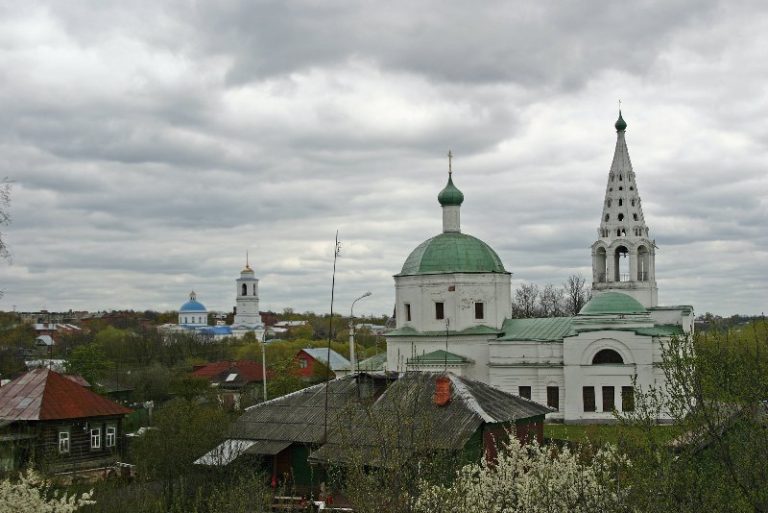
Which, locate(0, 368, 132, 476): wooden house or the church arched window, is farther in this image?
the church arched window

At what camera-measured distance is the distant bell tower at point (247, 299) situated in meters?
125

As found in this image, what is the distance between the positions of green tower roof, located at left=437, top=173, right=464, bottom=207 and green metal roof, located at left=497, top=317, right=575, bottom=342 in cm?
688

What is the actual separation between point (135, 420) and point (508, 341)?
20.1 m

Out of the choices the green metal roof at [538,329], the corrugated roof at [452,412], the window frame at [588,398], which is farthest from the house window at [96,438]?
the window frame at [588,398]

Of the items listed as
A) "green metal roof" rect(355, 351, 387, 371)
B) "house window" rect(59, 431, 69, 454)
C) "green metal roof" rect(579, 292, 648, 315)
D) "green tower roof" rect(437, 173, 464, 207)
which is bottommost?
"house window" rect(59, 431, 69, 454)

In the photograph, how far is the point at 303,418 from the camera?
24547 millimetres

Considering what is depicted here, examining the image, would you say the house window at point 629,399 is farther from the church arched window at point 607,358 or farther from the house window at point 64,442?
the house window at point 64,442

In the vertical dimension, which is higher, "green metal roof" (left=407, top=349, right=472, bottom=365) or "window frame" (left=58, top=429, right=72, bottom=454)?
"green metal roof" (left=407, top=349, right=472, bottom=365)

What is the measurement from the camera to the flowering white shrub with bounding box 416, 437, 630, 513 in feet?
35.0

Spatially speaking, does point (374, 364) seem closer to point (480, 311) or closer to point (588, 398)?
point (480, 311)

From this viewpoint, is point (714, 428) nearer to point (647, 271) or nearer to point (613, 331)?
point (613, 331)

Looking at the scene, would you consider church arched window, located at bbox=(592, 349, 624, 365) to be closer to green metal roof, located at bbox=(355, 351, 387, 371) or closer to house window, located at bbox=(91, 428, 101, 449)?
green metal roof, located at bbox=(355, 351, 387, 371)

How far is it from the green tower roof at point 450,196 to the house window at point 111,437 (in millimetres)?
20505

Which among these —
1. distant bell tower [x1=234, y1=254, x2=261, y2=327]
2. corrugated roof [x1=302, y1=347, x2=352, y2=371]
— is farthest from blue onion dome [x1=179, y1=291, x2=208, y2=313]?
corrugated roof [x1=302, y1=347, x2=352, y2=371]
